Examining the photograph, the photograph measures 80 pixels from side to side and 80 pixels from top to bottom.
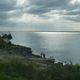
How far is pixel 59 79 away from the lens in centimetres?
1299

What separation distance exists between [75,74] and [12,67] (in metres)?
3.85

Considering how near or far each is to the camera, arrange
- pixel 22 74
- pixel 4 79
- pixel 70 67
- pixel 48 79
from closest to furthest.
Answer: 1. pixel 4 79
2. pixel 48 79
3. pixel 22 74
4. pixel 70 67

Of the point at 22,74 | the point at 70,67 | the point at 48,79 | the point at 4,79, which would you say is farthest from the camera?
the point at 70,67

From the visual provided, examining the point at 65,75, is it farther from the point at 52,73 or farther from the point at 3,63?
the point at 3,63

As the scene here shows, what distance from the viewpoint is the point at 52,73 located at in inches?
529

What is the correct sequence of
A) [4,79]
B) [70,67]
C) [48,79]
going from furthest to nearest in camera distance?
[70,67] → [48,79] → [4,79]

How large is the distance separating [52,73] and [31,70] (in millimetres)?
1637

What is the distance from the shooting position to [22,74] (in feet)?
45.4

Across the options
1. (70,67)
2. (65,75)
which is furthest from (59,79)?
(70,67)

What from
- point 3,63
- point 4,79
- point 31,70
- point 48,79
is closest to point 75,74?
point 48,79

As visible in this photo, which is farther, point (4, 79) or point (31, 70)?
point (31, 70)

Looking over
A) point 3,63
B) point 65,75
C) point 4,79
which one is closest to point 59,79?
point 65,75

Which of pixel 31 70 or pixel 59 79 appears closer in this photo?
pixel 59 79

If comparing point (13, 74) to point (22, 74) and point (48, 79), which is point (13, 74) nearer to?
point (22, 74)
